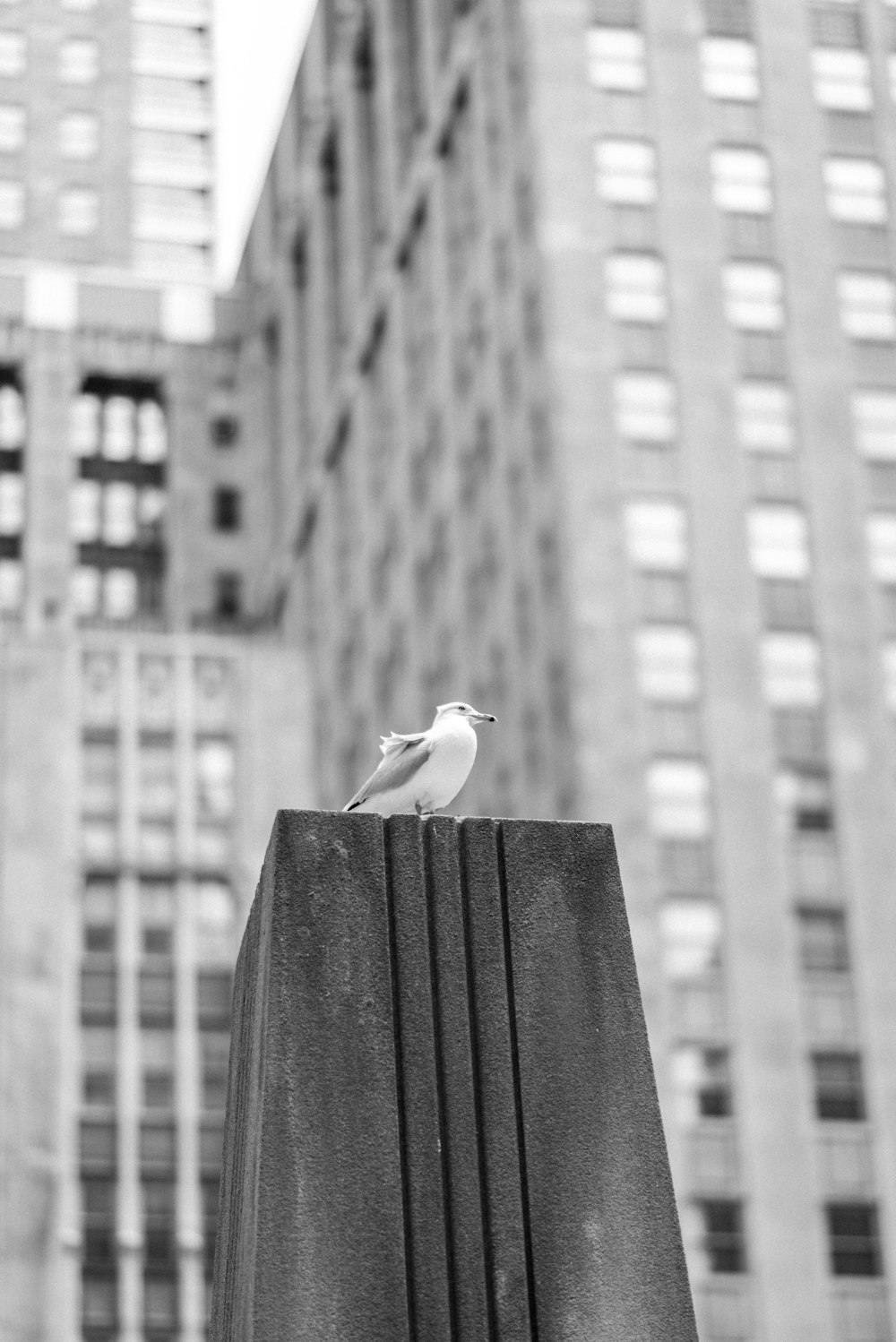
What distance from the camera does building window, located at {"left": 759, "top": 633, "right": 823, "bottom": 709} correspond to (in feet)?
215

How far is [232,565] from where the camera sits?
367 feet

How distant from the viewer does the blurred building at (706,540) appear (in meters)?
61.2

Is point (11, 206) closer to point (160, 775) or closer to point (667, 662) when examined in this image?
point (160, 775)

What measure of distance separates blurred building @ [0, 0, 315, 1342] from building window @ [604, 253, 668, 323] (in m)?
29.0

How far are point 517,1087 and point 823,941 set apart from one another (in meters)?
51.5

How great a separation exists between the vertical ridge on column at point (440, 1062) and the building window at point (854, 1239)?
4909 centimetres

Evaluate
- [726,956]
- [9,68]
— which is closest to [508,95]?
[726,956]

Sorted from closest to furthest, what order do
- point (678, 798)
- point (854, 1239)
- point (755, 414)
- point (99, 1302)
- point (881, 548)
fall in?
1. point (854, 1239)
2. point (678, 798)
3. point (881, 548)
4. point (755, 414)
5. point (99, 1302)

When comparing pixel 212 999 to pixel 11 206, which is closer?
pixel 212 999

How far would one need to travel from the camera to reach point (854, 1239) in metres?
60.3

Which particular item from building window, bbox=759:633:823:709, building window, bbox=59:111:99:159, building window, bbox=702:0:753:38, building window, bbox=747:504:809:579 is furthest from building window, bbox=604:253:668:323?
building window, bbox=59:111:99:159

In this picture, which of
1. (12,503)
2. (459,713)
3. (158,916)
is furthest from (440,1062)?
(12,503)

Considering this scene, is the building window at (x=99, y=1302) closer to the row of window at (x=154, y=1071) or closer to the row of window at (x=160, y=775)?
the row of window at (x=154, y=1071)

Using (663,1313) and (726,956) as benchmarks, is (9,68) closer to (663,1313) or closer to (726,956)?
(726,956)
